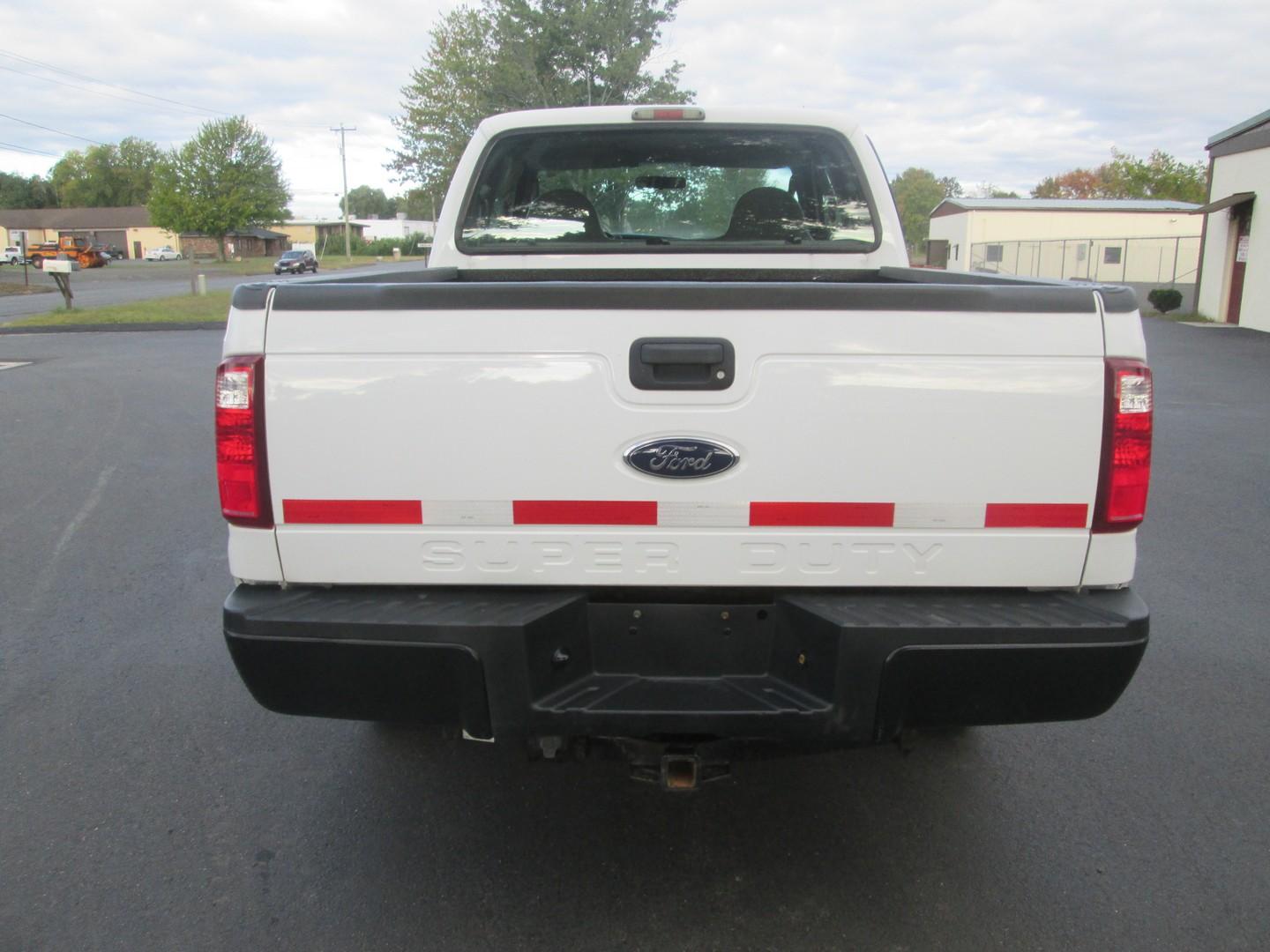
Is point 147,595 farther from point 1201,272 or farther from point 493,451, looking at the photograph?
point 1201,272

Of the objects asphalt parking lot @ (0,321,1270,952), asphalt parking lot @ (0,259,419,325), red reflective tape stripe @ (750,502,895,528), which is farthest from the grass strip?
red reflective tape stripe @ (750,502,895,528)

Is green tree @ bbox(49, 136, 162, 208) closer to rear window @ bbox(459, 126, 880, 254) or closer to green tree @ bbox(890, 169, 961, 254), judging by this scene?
green tree @ bbox(890, 169, 961, 254)

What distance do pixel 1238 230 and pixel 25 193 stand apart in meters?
128

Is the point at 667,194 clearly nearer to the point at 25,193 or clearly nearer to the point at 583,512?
the point at 583,512

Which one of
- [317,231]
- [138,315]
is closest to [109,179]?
[317,231]

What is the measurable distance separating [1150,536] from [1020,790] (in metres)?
3.54

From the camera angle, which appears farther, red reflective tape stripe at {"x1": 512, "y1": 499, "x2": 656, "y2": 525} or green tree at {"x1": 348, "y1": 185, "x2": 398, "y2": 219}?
green tree at {"x1": 348, "y1": 185, "x2": 398, "y2": 219}

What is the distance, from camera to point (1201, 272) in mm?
25172

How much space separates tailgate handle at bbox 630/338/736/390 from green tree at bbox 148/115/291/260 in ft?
232

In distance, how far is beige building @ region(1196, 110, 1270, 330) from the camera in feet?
70.6

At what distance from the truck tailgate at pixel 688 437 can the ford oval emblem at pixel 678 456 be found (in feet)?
0.06

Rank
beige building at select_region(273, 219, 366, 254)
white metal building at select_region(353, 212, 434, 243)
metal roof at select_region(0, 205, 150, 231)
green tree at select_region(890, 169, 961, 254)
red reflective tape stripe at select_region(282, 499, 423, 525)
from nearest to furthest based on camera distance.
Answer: red reflective tape stripe at select_region(282, 499, 423, 525) < green tree at select_region(890, 169, 961, 254) < metal roof at select_region(0, 205, 150, 231) < beige building at select_region(273, 219, 366, 254) < white metal building at select_region(353, 212, 434, 243)

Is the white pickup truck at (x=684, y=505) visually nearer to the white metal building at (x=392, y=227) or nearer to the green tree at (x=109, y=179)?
the white metal building at (x=392, y=227)

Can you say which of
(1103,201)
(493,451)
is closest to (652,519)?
(493,451)
